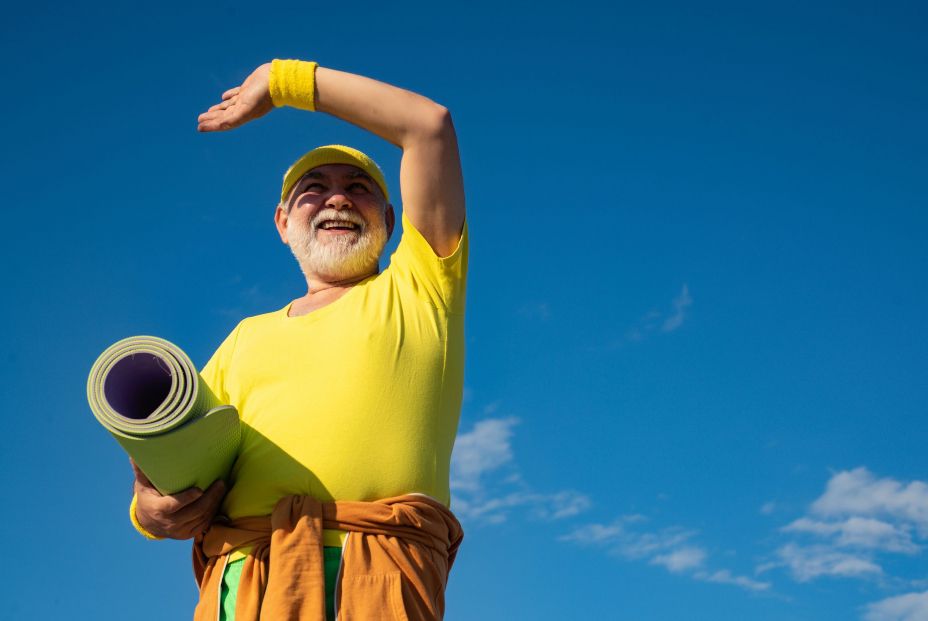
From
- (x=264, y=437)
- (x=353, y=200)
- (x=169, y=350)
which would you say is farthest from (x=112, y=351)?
(x=353, y=200)

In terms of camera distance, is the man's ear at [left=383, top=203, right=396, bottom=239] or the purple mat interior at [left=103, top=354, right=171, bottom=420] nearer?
the purple mat interior at [left=103, top=354, right=171, bottom=420]

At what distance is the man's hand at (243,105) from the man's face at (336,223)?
0.49 meters

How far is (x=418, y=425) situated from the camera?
387 centimetres

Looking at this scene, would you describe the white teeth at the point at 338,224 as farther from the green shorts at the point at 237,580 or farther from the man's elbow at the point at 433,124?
the green shorts at the point at 237,580

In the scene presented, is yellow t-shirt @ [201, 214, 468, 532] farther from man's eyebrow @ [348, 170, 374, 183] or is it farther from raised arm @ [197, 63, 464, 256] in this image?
man's eyebrow @ [348, 170, 374, 183]

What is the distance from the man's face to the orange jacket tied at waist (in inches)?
48.4

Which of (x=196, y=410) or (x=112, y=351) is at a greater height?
(x=112, y=351)

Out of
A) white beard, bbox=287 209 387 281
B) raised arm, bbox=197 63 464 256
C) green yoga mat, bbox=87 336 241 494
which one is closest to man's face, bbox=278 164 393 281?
white beard, bbox=287 209 387 281

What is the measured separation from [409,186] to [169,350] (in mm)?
1206

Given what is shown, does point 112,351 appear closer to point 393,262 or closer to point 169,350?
point 169,350

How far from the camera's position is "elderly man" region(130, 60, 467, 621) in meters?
3.62

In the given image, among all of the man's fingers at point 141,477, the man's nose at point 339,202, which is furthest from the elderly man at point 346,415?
the man's nose at point 339,202

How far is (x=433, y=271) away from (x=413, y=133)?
1.87 ft

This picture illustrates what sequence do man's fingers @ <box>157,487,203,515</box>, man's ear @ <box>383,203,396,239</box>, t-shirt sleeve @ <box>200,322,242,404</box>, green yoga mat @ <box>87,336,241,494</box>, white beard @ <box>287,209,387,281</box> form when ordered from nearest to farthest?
1. green yoga mat @ <box>87,336,241,494</box>
2. man's fingers @ <box>157,487,203,515</box>
3. t-shirt sleeve @ <box>200,322,242,404</box>
4. white beard @ <box>287,209,387,281</box>
5. man's ear @ <box>383,203,396,239</box>
